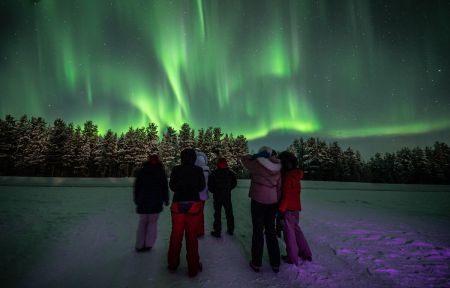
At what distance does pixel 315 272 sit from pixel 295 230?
83 centimetres

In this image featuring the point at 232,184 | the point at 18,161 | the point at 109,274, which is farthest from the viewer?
the point at 18,161

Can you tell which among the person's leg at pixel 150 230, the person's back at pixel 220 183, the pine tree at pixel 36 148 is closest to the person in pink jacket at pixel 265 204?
the person's back at pixel 220 183

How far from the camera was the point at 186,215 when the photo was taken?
3658 millimetres

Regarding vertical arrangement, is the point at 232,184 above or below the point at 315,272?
above

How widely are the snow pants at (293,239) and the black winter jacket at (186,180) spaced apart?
1995mm

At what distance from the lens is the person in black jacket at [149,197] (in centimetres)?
462

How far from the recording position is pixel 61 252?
4.66 meters

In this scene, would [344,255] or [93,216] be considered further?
[93,216]

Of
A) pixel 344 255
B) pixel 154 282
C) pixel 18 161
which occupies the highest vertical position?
pixel 18 161

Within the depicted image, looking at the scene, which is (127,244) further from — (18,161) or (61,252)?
(18,161)

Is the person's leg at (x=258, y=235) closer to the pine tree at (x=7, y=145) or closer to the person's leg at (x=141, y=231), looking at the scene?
the person's leg at (x=141, y=231)

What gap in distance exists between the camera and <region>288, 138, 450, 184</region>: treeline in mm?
Answer: 55875

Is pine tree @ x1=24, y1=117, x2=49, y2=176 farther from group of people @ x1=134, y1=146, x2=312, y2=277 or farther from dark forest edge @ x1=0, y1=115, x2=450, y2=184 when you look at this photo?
group of people @ x1=134, y1=146, x2=312, y2=277

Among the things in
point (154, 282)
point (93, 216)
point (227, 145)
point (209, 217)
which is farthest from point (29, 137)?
point (154, 282)
